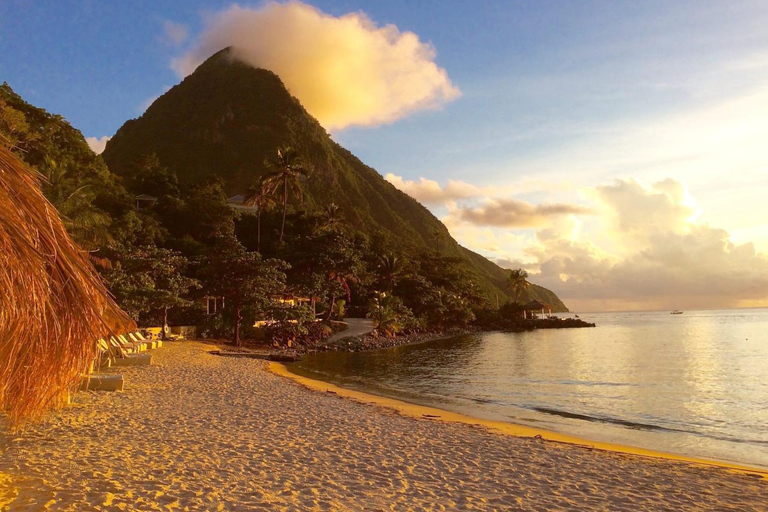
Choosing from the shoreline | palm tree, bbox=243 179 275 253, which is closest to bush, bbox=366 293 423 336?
palm tree, bbox=243 179 275 253

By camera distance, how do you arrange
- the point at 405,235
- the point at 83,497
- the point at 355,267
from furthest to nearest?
the point at 405,235 < the point at 355,267 < the point at 83,497

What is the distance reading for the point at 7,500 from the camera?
4.82 metres

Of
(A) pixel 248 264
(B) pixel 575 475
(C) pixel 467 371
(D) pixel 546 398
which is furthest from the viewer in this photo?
(A) pixel 248 264

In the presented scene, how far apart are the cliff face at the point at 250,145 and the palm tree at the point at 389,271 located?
2394 cm

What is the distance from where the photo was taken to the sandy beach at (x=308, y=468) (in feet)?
17.8

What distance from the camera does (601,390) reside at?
1850 centimetres

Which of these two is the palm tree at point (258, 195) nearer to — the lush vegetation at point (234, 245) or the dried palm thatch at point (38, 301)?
the lush vegetation at point (234, 245)

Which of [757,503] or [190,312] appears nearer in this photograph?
[757,503]

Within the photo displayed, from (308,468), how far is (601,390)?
15.0 m

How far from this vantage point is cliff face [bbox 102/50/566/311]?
3588 inches

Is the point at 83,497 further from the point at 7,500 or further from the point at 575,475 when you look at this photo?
the point at 575,475

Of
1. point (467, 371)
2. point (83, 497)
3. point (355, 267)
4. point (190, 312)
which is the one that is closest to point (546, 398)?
point (467, 371)

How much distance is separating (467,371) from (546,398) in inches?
285

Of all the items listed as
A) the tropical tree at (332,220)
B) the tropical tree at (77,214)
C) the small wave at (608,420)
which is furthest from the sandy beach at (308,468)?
the tropical tree at (332,220)
